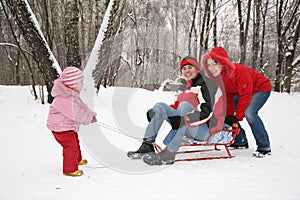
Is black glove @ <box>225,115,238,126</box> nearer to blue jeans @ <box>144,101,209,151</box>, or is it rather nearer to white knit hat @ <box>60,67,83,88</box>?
blue jeans @ <box>144,101,209,151</box>

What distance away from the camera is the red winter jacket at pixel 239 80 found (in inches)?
108

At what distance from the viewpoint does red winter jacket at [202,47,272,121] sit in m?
2.75

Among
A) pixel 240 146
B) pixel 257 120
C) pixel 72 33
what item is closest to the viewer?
pixel 257 120

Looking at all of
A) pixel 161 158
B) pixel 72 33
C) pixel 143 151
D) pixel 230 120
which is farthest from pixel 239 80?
pixel 72 33

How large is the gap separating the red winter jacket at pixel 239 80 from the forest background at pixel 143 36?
10.6 feet

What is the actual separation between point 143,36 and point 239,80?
509 inches

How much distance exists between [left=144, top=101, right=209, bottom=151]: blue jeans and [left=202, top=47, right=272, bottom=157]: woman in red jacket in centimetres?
51

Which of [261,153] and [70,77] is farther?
[261,153]

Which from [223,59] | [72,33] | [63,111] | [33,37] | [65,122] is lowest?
[65,122]

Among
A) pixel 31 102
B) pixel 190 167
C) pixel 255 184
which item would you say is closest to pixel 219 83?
pixel 190 167

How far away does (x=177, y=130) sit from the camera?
8.64 ft

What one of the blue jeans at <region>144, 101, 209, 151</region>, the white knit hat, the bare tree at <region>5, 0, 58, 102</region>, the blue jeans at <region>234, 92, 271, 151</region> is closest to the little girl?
the white knit hat

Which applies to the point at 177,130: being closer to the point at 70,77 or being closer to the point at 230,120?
the point at 230,120

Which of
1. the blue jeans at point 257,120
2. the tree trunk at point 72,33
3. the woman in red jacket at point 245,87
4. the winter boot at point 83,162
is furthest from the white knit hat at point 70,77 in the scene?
the tree trunk at point 72,33
